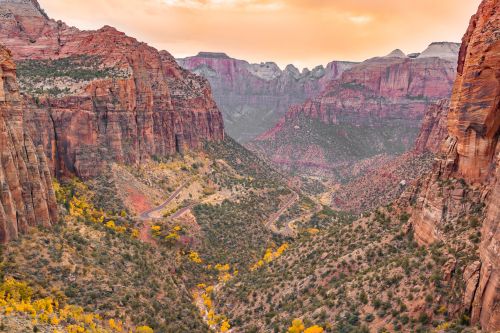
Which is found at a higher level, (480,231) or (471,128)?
(471,128)

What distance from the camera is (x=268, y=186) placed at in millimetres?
135000

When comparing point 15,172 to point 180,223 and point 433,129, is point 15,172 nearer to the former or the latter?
point 180,223

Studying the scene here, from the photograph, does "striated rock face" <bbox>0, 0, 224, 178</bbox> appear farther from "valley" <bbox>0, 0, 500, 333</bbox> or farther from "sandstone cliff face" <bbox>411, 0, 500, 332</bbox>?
"sandstone cliff face" <bbox>411, 0, 500, 332</bbox>

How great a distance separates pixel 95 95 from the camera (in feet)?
323

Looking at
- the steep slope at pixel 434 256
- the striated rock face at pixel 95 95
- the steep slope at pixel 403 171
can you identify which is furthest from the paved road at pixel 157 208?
the steep slope at pixel 403 171

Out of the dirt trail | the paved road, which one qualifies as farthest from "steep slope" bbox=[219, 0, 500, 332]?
the paved road

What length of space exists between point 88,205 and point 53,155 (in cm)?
1182

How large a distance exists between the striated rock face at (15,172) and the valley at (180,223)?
0.22 metres

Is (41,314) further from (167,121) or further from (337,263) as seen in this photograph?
(167,121)

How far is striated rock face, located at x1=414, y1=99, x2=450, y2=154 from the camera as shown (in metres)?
134

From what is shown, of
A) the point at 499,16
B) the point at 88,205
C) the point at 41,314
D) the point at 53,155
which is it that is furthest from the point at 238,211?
the point at 499,16

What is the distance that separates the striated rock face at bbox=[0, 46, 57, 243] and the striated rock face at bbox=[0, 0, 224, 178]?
24256 millimetres

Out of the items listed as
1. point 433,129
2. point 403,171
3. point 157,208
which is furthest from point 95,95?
point 433,129

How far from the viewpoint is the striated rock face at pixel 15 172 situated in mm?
53812
